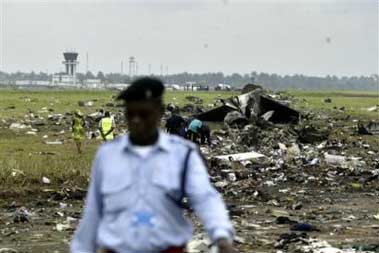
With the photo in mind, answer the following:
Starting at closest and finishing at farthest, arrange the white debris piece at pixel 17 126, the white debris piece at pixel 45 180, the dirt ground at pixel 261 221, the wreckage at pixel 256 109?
the dirt ground at pixel 261 221 < the white debris piece at pixel 45 180 < the white debris piece at pixel 17 126 < the wreckage at pixel 256 109

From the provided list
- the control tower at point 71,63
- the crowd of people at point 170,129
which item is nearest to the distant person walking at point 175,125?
the crowd of people at point 170,129

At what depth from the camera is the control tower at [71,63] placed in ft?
475

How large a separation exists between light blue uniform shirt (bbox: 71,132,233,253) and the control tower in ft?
465

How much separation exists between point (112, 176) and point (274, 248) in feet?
19.3

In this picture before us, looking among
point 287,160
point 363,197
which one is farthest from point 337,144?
point 363,197

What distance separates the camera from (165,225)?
3379 mm

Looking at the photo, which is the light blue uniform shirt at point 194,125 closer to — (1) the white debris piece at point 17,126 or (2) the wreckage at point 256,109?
(2) the wreckage at point 256,109

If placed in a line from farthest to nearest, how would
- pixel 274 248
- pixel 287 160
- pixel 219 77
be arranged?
pixel 219 77 < pixel 287 160 < pixel 274 248

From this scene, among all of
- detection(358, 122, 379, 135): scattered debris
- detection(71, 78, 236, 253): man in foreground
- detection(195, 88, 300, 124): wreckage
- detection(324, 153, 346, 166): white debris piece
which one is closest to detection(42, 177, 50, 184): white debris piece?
detection(324, 153, 346, 166): white debris piece

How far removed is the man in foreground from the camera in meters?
3.35

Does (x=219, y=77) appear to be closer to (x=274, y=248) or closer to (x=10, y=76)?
(x=10, y=76)

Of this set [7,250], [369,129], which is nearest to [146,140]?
[7,250]

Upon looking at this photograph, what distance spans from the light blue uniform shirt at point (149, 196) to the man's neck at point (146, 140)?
2 cm

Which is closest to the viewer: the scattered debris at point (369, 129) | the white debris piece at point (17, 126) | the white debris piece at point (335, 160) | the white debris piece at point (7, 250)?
the white debris piece at point (7, 250)
